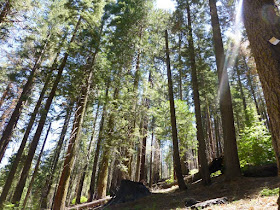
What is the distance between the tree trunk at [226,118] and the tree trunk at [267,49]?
512 centimetres

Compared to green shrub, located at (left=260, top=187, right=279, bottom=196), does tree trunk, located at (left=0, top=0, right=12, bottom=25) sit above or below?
above

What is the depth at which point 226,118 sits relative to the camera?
8.06 metres

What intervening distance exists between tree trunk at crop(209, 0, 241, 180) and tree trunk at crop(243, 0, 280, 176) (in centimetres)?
512

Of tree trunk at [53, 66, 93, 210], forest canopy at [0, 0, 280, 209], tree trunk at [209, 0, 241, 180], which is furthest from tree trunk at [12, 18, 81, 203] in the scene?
tree trunk at [209, 0, 241, 180]

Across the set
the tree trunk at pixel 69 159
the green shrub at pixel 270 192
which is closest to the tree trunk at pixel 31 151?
the tree trunk at pixel 69 159

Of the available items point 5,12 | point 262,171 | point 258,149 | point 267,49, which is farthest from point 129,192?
point 5,12

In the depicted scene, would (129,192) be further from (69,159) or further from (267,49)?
(267,49)

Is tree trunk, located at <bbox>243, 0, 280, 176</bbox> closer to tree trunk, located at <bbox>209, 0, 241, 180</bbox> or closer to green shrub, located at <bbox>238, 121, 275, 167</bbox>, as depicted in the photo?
tree trunk, located at <bbox>209, 0, 241, 180</bbox>

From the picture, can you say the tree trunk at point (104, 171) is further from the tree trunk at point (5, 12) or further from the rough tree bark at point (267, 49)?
the rough tree bark at point (267, 49)

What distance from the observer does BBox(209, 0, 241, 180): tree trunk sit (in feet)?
24.3

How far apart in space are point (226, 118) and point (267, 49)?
5.45 metres

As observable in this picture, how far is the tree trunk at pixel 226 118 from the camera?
7.42 meters

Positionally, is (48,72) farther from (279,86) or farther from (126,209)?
(279,86)

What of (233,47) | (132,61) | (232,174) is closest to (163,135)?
(132,61)
